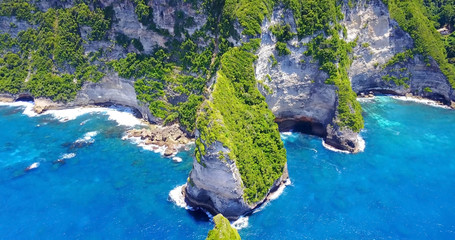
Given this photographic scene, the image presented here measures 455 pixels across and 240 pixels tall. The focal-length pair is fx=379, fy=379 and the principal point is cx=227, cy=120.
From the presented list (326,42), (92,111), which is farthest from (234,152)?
(92,111)

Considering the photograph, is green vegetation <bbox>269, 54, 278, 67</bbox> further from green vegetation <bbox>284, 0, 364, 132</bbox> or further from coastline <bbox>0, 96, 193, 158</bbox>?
coastline <bbox>0, 96, 193, 158</bbox>

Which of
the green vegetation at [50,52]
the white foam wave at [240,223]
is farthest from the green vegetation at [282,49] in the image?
the green vegetation at [50,52]

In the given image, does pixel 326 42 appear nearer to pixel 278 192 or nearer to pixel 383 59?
pixel 383 59

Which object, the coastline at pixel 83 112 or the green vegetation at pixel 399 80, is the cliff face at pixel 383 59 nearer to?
the green vegetation at pixel 399 80

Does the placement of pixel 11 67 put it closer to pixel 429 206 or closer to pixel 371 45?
pixel 371 45

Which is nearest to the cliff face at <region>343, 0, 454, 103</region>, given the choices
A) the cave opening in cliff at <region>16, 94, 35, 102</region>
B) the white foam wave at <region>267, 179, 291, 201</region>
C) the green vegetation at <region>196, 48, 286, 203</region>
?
the green vegetation at <region>196, 48, 286, 203</region>

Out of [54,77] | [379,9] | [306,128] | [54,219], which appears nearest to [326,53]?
[306,128]
